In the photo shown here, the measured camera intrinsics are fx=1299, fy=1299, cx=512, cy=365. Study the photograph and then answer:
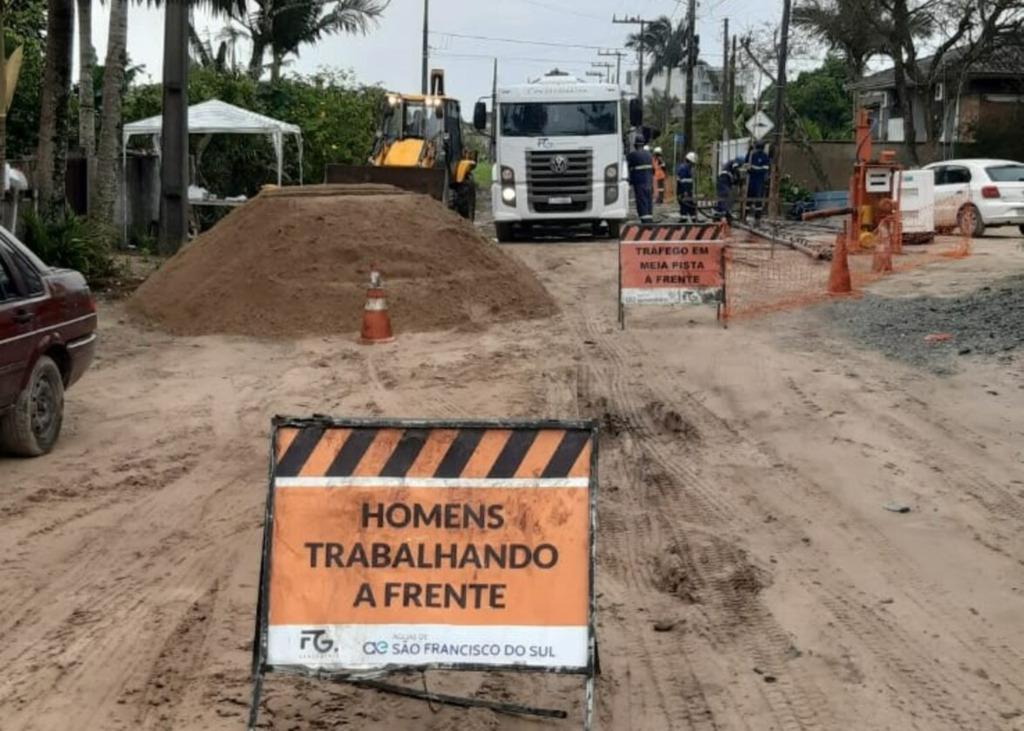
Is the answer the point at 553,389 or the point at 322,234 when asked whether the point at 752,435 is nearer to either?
the point at 553,389

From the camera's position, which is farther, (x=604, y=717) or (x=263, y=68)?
(x=263, y=68)

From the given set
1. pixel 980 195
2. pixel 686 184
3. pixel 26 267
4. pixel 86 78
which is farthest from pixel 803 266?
pixel 26 267

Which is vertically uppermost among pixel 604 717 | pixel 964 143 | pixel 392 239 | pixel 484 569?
pixel 964 143

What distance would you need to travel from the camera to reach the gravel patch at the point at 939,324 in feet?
40.9

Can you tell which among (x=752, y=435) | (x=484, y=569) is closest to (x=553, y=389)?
(x=752, y=435)

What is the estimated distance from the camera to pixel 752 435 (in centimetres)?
952

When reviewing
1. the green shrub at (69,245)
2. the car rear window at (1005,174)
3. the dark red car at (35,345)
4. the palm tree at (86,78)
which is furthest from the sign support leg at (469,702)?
the car rear window at (1005,174)

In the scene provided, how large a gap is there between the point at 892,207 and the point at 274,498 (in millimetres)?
21510

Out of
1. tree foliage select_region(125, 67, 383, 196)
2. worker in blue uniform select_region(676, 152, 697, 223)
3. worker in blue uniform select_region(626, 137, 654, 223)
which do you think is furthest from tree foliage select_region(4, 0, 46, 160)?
worker in blue uniform select_region(676, 152, 697, 223)

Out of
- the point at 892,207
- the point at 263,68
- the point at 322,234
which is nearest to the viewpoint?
the point at 322,234

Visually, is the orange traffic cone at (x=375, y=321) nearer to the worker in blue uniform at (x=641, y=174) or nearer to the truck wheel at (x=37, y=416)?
the truck wheel at (x=37, y=416)

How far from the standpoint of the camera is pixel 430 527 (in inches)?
173

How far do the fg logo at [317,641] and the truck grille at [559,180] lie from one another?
23098 mm

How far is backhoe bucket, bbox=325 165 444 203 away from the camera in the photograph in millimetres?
25125
